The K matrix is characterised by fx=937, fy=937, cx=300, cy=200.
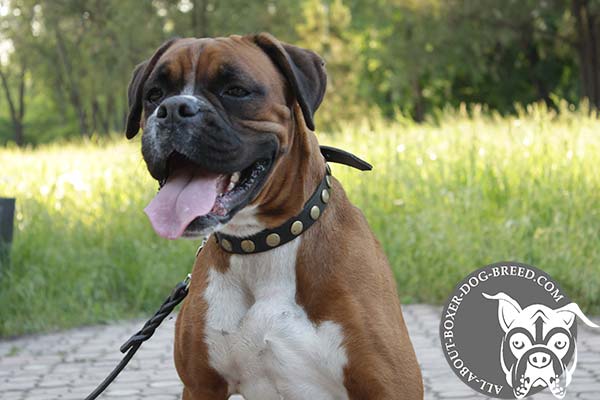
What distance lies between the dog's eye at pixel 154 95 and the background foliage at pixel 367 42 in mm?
21183

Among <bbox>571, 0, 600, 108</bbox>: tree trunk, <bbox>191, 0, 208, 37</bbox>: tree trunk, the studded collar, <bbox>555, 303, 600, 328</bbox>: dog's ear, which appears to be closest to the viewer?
the studded collar

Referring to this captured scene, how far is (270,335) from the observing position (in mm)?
3340

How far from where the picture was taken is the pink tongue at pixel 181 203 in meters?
3.18

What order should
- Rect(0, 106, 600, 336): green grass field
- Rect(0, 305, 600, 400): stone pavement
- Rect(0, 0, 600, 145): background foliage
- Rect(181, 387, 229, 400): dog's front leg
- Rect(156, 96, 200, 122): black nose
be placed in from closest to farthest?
Rect(156, 96, 200, 122): black nose < Rect(181, 387, 229, 400): dog's front leg < Rect(0, 305, 600, 400): stone pavement < Rect(0, 106, 600, 336): green grass field < Rect(0, 0, 600, 145): background foliage

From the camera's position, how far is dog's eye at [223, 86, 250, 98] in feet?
10.7

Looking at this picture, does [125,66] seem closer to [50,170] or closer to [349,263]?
[50,170]

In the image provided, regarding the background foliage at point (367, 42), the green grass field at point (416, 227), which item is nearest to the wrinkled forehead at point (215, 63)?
the green grass field at point (416, 227)

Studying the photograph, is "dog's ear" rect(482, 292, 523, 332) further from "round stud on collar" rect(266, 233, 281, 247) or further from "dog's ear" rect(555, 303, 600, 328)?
"round stud on collar" rect(266, 233, 281, 247)

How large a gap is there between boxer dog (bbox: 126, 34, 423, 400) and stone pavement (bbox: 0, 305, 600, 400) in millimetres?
1911

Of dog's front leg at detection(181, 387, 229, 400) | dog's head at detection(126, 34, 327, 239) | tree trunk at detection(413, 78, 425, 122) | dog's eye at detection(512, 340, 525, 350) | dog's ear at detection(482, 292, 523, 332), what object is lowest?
tree trunk at detection(413, 78, 425, 122)

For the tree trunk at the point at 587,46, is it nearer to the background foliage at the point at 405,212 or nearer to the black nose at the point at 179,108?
the background foliage at the point at 405,212

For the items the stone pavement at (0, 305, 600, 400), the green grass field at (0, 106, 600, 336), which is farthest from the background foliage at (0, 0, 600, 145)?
the stone pavement at (0, 305, 600, 400)

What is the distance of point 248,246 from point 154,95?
26.0 inches

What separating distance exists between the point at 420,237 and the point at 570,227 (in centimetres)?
130
